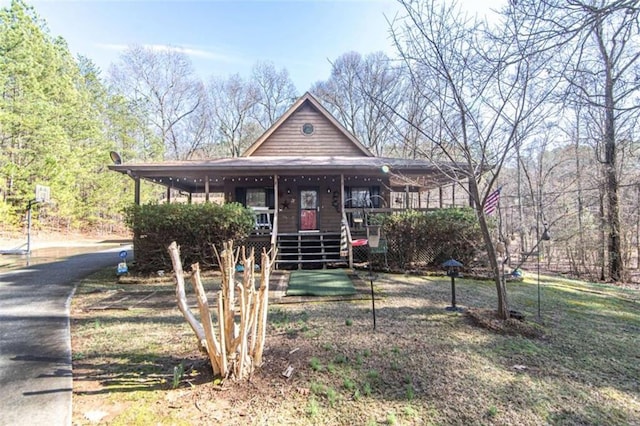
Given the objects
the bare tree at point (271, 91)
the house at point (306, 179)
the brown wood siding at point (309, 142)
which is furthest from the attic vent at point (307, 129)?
the bare tree at point (271, 91)

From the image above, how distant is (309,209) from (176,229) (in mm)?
5533

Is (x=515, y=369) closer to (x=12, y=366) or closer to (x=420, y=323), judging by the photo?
(x=420, y=323)

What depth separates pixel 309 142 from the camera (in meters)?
13.7

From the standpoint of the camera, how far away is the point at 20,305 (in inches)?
219

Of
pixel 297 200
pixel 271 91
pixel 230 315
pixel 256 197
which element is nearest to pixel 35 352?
pixel 230 315

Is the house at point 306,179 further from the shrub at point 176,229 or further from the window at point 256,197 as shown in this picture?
the shrub at point 176,229

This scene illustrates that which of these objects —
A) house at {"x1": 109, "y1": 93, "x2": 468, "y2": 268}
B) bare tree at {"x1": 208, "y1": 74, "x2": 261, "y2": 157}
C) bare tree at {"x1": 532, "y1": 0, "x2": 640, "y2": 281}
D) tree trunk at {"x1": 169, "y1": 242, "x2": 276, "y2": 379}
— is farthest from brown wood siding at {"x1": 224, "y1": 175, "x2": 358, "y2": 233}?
bare tree at {"x1": 208, "y1": 74, "x2": 261, "y2": 157}

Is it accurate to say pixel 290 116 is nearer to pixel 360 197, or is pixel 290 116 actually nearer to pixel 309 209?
pixel 309 209

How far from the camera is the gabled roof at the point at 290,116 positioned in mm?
13469

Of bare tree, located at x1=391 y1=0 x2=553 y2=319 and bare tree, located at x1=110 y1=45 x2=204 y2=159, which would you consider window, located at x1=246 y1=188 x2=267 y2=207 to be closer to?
bare tree, located at x1=391 y1=0 x2=553 y2=319

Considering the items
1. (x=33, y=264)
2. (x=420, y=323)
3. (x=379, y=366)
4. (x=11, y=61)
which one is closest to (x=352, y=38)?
(x=420, y=323)

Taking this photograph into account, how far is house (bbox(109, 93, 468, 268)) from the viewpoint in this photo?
9.93m

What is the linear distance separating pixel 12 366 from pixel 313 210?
9.99 meters

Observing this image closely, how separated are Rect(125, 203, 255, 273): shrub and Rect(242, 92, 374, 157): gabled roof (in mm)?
5532
